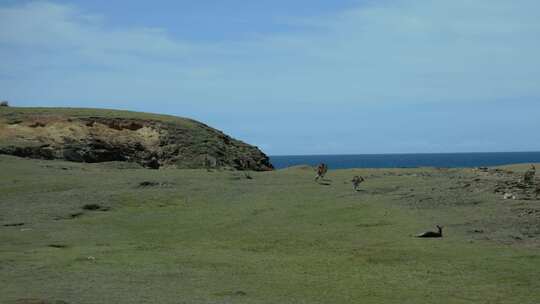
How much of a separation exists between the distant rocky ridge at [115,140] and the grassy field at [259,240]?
8.93 metres

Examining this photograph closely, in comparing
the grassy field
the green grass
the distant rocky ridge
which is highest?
the green grass

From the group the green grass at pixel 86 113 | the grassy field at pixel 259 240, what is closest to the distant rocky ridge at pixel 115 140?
the green grass at pixel 86 113

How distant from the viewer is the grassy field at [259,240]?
16.8m

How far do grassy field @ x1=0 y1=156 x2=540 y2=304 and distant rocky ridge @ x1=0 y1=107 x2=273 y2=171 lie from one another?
8930 mm

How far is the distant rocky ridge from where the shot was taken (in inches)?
1982

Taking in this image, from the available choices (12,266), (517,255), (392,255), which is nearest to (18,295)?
(12,266)

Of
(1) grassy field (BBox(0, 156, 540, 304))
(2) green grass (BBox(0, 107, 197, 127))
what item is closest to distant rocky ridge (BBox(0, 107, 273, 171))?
(2) green grass (BBox(0, 107, 197, 127))

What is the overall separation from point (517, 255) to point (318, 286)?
5847 millimetres

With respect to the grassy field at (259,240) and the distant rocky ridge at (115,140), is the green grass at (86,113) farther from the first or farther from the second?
the grassy field at (259,240)

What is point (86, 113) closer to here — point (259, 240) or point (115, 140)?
point (115, 140)

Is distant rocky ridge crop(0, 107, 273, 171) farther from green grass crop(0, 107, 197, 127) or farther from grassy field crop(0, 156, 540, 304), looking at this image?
grassy field crop(0, 156, 540, 304)

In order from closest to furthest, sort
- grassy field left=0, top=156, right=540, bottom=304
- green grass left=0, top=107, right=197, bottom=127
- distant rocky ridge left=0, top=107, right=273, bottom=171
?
1. grassy field left=0, top=156, right=540, bottom=304
2. distant rocky ridge left=0, top=107, right=273, bottom=171
3. green grass left=0, top=107, right=197, bottom=127

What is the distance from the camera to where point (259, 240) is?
2472 cm

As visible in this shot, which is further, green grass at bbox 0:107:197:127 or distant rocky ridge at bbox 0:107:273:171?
green grass at bbox 0:107:197:127
